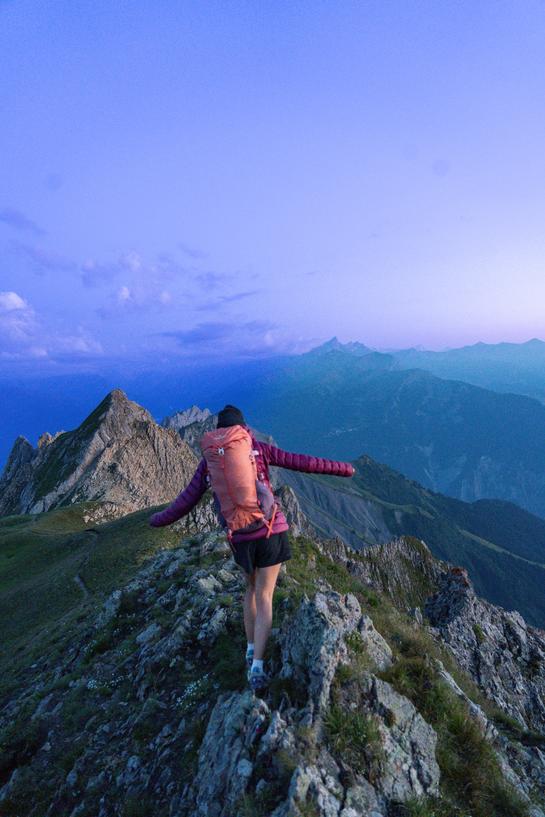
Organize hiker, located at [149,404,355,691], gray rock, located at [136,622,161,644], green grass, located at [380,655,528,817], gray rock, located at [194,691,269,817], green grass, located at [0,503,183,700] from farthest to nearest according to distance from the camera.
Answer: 1. green grass, located at [0,503,183,700]
2. gray rock, located at [136,622,161,644]
3. hiker, located at [149,404,355,691]
4. green grass, located at [380,655,528,817]
5. gray rock, located at [194,691,269,817]

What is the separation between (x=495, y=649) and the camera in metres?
23.4

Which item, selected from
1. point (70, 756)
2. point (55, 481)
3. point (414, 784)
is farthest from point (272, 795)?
point (55, 481)

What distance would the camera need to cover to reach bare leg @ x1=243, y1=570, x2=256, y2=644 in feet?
27.8

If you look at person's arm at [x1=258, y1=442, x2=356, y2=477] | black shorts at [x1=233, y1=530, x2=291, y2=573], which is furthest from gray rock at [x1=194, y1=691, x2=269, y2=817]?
person's arm at [x1=258, y1=442, x2=356, y2=477]

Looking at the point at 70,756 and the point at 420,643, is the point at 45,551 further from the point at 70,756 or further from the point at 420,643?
the point at 420,643

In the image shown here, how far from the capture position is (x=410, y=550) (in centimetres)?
5966

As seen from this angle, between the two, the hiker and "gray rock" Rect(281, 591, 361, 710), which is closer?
"gray rock" Rect(281, 591, 361, 710)

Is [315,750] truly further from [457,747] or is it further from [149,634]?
[149,634]

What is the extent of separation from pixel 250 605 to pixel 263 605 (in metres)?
0.45

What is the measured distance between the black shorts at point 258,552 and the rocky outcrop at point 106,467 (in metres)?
→ 71.6

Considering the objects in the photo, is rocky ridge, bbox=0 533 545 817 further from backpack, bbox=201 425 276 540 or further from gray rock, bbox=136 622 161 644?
backpack, bbox=201 425 276 540

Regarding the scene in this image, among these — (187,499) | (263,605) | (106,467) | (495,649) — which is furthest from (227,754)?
(106,467)

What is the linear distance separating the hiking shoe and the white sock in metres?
0.02

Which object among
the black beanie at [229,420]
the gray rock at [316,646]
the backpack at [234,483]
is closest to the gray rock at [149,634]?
the gray rock at [316,646]
